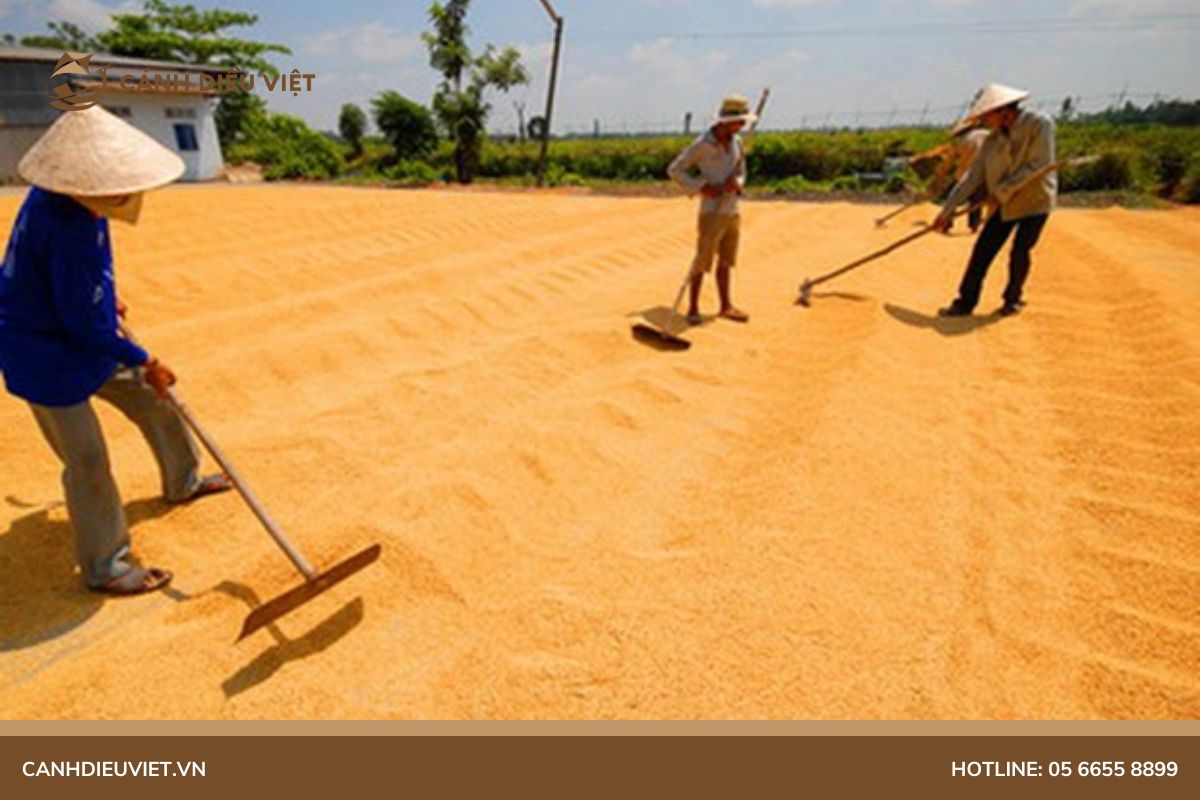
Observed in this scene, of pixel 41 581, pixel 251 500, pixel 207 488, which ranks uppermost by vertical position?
pixel 251 500

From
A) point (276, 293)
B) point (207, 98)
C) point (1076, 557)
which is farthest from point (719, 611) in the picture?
point (207, 98)

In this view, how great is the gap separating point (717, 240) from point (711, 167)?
1.70ft

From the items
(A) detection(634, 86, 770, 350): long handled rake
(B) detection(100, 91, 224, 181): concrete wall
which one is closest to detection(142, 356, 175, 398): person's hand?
(A) detection(634, 86, 770, 350): long handled rake

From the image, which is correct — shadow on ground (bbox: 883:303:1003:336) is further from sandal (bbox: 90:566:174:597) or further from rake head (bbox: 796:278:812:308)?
sandal (bbox: 90:566:174:597)

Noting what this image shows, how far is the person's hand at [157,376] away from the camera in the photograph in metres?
1.98

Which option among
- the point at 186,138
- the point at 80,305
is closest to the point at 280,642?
the point at 80,305

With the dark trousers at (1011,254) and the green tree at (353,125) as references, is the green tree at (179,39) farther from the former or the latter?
the dark trousers at (1011,254)

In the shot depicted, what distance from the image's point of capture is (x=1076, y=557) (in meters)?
2.10

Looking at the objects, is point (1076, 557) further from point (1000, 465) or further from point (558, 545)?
point (558, 545)

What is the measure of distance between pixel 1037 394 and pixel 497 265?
16.0 feet

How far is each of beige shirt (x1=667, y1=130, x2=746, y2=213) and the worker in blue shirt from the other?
3.23 m

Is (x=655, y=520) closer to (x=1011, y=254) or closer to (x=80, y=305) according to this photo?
(x=80, y=305)

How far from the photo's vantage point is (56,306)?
5.94ft

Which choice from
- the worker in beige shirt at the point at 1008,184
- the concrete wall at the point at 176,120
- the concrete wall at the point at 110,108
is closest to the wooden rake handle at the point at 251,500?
the worker in beige shirt at the point at 1008,184
